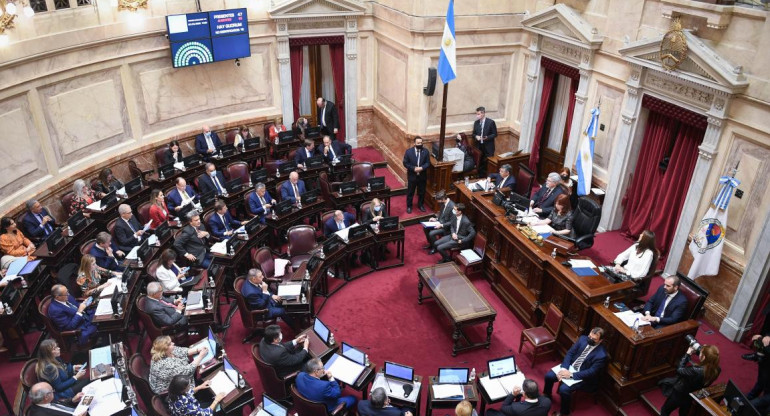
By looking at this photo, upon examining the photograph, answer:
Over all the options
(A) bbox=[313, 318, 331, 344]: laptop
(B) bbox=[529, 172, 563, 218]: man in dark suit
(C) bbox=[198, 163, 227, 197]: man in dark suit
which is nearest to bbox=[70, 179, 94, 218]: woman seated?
(C) bbox=[198, 163, 227, 197]: man in dark suit

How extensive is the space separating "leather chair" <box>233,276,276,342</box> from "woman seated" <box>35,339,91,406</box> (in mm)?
2094

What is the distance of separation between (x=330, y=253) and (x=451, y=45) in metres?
4.37

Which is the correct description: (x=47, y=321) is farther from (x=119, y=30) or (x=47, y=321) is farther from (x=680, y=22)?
(x=680, y=22)

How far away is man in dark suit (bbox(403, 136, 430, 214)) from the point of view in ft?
36.7

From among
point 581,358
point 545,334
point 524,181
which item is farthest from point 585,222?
point 581,358

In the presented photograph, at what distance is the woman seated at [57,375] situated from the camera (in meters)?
6.04

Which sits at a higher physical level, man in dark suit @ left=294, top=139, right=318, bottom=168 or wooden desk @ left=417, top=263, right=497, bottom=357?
man in dark suit @ left=294, top=139, right=318, bottom=168

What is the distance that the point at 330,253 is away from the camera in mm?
8867

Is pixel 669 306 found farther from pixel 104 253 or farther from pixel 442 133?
pixel 104 253

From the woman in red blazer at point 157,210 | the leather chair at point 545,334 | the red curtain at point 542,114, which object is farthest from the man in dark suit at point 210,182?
the red curtain at point 542,114

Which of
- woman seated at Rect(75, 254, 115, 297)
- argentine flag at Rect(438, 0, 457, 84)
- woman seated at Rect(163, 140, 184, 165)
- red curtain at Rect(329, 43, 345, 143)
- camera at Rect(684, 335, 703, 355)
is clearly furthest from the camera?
red curtain at Rect(329, 43, 345, 143)

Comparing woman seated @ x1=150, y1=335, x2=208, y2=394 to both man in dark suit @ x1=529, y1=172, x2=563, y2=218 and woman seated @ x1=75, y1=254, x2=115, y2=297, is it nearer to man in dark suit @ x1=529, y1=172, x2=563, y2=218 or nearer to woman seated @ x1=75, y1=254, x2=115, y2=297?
woman seated @ x1=75, y1=254, x2=115, y2=297

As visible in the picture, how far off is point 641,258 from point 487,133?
532cm

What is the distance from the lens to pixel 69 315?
7141 mm
